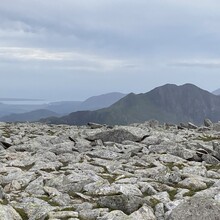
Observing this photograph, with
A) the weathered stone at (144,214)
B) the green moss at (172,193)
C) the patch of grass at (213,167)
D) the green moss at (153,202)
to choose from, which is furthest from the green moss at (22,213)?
the patch of grass at (213,167)

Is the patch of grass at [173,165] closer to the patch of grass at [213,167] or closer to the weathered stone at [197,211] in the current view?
the patch of grass at [213,167]

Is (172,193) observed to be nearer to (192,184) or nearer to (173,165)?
(192,184)

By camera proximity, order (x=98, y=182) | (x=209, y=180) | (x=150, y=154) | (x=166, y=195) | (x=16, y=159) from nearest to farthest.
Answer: (x=166, y=195), (x=98, y=182), (x=209, y=180), (x=16, y=159), (x=150, y=154)

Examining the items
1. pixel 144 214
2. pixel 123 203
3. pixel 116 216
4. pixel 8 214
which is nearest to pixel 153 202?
pixel 123 203

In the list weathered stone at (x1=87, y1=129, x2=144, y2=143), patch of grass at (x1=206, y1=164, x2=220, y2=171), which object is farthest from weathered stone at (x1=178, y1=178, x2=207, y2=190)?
weathered stone at (x1=87, y1=129, x2=144, y2=143)

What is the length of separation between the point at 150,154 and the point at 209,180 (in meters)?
8.88

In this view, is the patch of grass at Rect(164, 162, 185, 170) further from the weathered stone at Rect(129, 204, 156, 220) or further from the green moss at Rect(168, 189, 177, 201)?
the weathered stone at Rect(129, 204, 156, 220)

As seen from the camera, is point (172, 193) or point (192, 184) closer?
point (172, 193)

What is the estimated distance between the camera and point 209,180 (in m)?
21.1

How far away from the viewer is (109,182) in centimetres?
2036

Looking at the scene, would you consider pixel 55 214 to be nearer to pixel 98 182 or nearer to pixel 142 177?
pixel 98 182

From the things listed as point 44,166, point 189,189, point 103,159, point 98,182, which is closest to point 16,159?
point 44,166

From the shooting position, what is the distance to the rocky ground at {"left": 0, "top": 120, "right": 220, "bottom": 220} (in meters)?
14.7

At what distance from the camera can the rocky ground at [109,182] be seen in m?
14.7
